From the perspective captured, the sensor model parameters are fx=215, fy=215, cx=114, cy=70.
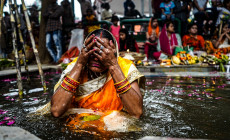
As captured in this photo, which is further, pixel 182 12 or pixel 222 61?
pixel 182 12

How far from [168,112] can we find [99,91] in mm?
1008

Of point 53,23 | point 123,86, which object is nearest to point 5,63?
point 53,23

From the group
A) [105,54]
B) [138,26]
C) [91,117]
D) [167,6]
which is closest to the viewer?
[105,54]

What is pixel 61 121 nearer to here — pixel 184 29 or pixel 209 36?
pixel 184 29

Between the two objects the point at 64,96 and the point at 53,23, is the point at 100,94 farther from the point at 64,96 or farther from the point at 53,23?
the point at 53,23

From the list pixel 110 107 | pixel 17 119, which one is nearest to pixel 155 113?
pixel 110 107

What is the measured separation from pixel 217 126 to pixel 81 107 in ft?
4.85

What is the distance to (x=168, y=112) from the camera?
2.81 m

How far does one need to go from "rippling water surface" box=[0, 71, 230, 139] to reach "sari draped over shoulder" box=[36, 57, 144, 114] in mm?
329

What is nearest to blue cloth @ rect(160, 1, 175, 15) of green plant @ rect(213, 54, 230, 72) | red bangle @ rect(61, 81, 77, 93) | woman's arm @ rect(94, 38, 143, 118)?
green plant @ rect(213, 54, 230, 72)

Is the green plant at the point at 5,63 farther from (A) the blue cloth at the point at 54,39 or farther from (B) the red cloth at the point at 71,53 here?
(B) the red cloth at the point at 71,53

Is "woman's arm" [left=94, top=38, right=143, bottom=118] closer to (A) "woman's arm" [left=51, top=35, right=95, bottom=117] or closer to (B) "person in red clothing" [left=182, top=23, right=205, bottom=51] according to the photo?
(A) "woman's arm" [left=51, top=35, right=95, bottom=117]

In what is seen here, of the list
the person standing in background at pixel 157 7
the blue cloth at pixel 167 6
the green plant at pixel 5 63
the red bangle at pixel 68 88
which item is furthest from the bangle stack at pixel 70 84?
the person standing in background at pixel 157 7

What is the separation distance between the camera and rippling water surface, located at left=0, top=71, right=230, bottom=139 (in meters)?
2.00
